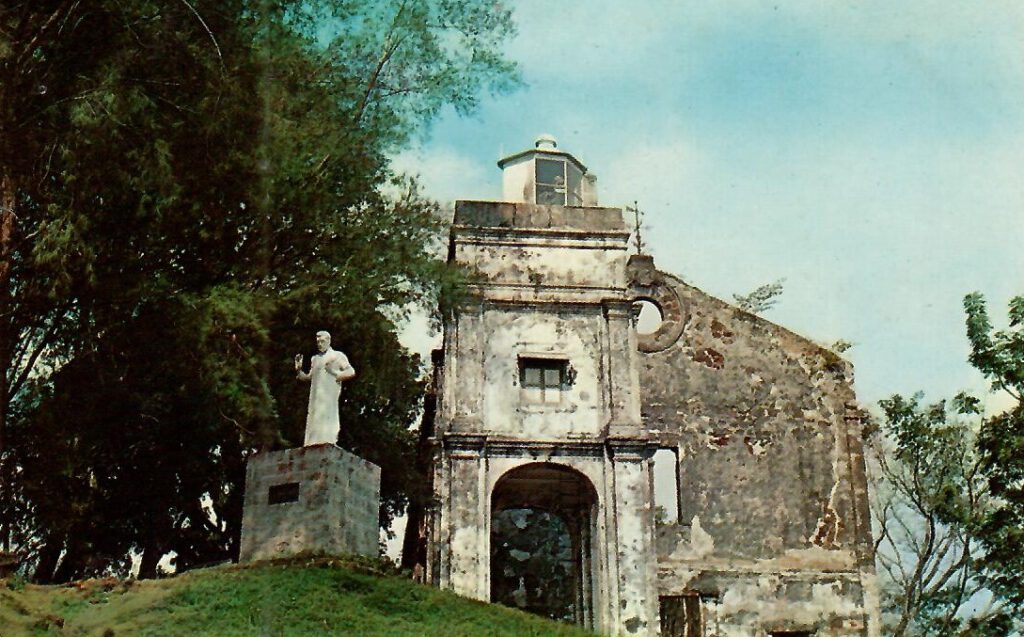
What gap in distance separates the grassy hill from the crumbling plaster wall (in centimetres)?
685

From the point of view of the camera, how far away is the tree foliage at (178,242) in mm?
12570

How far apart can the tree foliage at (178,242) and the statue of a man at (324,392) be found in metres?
1.15

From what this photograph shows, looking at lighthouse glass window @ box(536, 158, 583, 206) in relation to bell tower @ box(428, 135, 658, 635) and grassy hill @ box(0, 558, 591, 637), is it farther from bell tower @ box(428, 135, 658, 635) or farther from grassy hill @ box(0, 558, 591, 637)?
grassy hill @ box(0, 558, 591, 637)

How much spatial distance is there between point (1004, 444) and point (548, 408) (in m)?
7.06

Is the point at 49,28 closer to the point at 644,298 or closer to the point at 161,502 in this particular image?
the point at 161,502

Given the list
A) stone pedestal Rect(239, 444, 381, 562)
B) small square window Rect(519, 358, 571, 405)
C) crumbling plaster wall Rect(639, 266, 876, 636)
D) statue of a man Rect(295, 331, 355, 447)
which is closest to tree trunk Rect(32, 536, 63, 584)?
stone pedestal Rect(239, 444, 381, 562)

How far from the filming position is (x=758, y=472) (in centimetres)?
1953

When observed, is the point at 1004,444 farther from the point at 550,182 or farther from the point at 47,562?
the point at 47,562

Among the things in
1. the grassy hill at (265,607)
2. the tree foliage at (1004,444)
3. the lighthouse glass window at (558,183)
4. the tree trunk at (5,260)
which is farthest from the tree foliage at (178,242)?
the tree foliage at (1004,444)

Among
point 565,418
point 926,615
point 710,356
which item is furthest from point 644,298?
point 926,615

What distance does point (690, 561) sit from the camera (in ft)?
61.6

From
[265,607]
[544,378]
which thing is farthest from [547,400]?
[265,607]

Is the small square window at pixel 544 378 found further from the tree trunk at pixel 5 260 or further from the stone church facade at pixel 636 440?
the tree trunk at pixel 5 260

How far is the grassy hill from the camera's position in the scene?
425 inches
